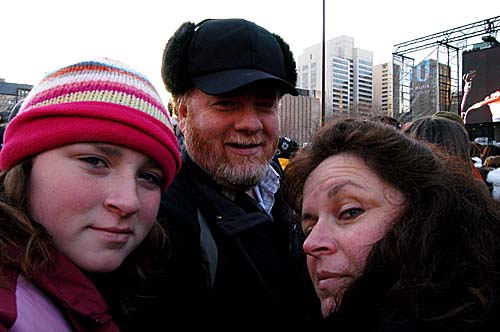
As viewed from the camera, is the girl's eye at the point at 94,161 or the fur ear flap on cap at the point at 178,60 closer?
the girl's eye at the point at 94,161

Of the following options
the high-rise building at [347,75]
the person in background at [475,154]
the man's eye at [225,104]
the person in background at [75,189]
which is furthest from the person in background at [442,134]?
the high-rise building at [347,75]

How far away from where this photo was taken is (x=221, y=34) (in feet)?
6.80

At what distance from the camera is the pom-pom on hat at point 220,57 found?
6.64 feet

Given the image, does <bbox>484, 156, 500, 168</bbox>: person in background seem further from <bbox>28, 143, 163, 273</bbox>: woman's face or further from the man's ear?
<bbox>28, 143, 163, 273</bbox>: woman's face

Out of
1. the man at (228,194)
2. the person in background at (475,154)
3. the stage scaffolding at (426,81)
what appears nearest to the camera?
the man at (228,194)

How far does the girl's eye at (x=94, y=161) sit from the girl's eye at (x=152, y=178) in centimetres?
17

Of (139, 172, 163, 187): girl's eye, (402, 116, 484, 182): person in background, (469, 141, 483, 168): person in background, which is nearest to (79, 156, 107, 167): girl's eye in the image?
(139, 172, 163, 187): girl's eye

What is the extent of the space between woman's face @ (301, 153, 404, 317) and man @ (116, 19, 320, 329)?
0.32 metres

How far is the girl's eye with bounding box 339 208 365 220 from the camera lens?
1.52 meters

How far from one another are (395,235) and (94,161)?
41.2 inches

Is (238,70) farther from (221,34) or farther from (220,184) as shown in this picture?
(220,184)

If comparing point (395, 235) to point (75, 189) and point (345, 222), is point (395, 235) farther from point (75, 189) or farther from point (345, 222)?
point (75, 189)

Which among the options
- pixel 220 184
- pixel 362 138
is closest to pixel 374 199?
pixel 362 138

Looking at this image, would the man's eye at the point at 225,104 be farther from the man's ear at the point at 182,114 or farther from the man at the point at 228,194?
the man's ear at the point at 182,114
